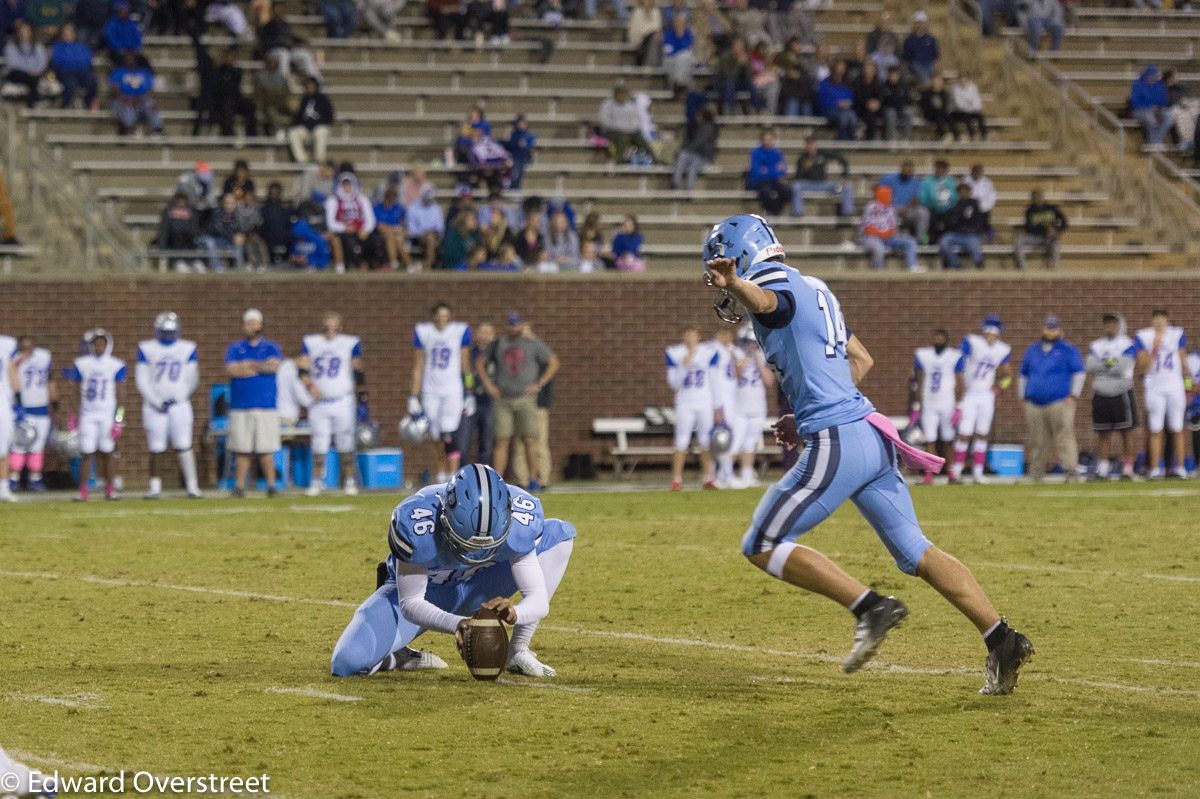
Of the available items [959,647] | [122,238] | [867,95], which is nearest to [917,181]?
[867,95]

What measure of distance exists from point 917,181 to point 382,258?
26.8 feet

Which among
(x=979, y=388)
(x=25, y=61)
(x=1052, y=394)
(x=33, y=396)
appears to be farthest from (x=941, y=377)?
(x=25, y=61)

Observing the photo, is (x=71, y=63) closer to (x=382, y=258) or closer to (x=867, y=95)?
(x=382, y=258)

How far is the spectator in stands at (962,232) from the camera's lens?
21.6m

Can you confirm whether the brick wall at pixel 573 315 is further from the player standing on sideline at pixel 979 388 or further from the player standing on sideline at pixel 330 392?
the player standing on sideline at pixel 979 388

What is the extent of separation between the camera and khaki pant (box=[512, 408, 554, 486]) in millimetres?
18328

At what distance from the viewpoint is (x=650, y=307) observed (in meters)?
20.4

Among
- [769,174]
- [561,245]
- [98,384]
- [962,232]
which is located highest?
[769,174]

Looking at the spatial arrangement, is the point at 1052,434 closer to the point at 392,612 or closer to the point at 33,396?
the point at 33,396

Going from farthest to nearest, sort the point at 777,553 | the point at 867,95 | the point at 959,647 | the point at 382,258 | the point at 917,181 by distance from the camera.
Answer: the point at 867,95
the point at 917,181
the point at 382,258
the point at 959,647
the point at 777,553

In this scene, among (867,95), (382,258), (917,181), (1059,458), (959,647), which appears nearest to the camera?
(959,647)

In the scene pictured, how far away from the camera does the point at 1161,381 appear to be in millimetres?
18344

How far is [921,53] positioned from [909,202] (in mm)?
3806

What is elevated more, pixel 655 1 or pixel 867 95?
pixel 655 1
